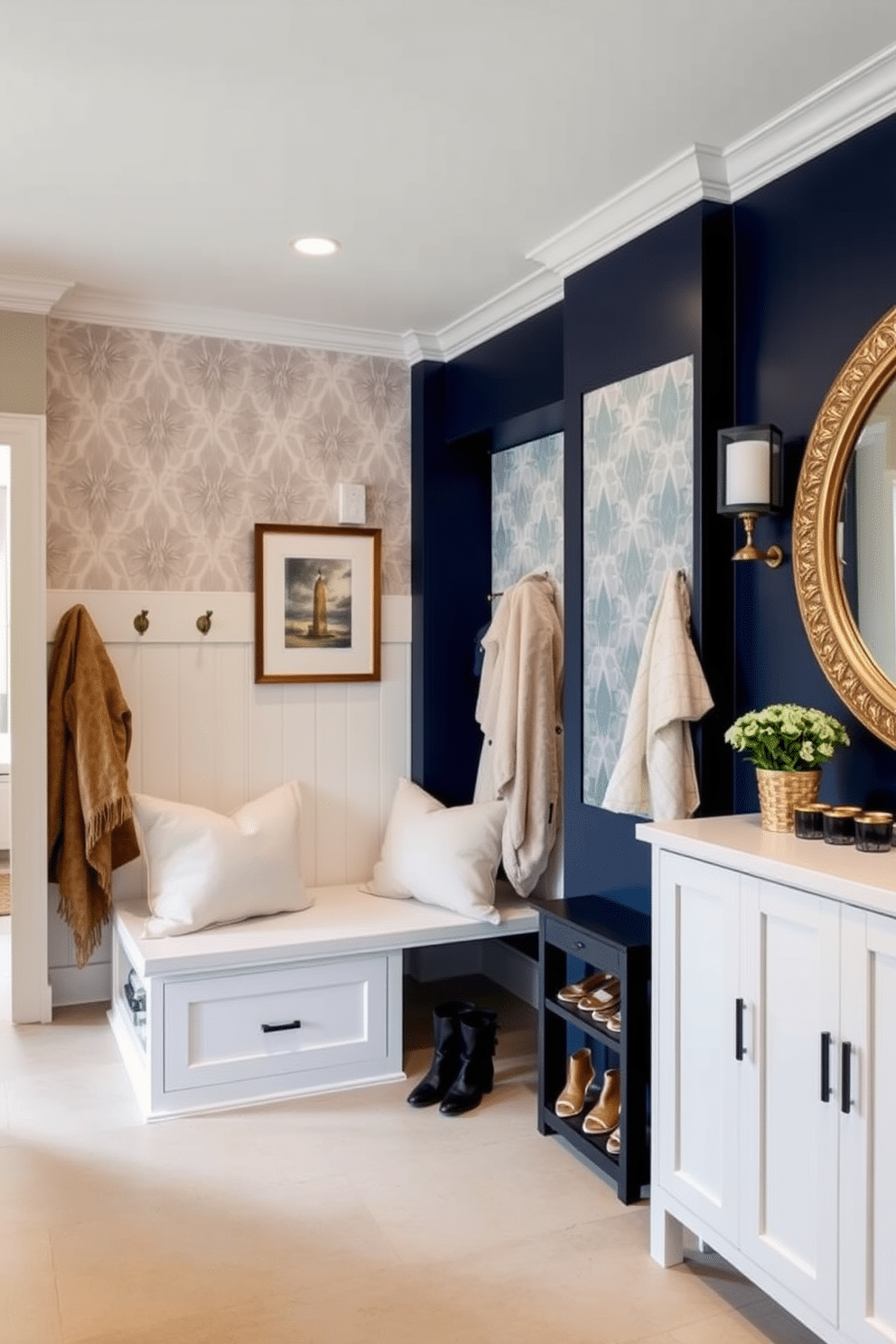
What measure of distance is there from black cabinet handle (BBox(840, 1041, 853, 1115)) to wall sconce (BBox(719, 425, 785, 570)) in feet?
3.64

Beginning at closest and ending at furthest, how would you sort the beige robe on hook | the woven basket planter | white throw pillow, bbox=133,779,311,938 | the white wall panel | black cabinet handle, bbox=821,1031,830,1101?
black cabinet handle, bbox=821,1031,830,1101 < the woven basket planter < white throw pillow, bbox=133,779,311,938 < the beige robe on hook < the white wall panel

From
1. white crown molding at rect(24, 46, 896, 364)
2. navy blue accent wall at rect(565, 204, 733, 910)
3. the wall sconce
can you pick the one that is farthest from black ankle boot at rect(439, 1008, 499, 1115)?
white crown molding at rect(24, 46, 896, 364)

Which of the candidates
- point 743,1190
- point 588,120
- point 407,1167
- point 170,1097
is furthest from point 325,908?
point 588,120

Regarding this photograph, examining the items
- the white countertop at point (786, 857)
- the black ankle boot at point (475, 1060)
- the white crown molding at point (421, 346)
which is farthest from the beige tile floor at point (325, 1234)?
the white crown molding at point (421, 346)

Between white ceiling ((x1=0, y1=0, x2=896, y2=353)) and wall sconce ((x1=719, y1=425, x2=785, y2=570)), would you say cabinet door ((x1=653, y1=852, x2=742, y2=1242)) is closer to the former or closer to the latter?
wall sconce ((x1=719, y1=425, x2=785, y2=570))

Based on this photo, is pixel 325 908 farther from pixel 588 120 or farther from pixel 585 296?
pixel 588 120

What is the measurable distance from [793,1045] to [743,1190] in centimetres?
33

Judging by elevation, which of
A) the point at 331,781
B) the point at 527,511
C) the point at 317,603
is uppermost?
the point at 527,511

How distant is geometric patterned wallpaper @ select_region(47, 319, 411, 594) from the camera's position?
375 cm

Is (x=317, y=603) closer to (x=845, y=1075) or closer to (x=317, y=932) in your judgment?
(x=317, y=932)

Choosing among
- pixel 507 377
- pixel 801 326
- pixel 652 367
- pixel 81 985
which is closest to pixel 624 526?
pixel 652 367

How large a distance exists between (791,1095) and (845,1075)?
0.17 m

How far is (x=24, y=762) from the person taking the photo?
3576 millimetres

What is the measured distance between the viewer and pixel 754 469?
2.42m
